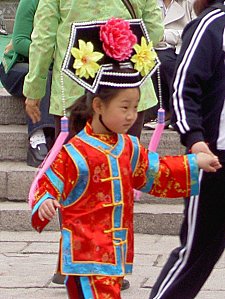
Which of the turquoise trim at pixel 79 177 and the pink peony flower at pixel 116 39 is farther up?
the pink peony flower at pixel 116 39

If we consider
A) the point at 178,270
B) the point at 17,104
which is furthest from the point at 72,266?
the point at 17,104

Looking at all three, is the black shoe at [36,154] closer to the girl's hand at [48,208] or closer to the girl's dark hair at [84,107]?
the girl's dark hair at [84,107]

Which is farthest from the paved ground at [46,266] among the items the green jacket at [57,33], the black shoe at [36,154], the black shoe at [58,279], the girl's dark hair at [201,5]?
the girl's dark hair at [201,5]

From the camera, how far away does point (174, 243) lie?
6953 mm

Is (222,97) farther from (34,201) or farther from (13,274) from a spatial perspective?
(13,274)

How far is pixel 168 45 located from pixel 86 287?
160 inches

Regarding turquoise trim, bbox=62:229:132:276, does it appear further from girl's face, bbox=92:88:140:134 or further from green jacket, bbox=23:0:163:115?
green jacket, bbox=23:0:163:115

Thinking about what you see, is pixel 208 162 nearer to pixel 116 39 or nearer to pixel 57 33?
pixel 116 39

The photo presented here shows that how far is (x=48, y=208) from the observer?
4.19m

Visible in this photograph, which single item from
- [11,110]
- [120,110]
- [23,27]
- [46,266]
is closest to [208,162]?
[120,110]

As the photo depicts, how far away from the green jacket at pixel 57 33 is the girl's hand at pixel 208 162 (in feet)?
4.28

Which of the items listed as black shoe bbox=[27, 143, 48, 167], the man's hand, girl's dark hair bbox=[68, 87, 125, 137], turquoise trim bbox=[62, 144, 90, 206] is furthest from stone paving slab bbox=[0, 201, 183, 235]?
turquoise trim bbox=[62, 144, 90, 206]

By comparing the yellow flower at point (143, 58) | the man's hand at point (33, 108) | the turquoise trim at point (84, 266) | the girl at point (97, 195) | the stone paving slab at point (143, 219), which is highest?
the yellow flower at point (143, 58)

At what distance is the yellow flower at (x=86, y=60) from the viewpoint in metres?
4.32
